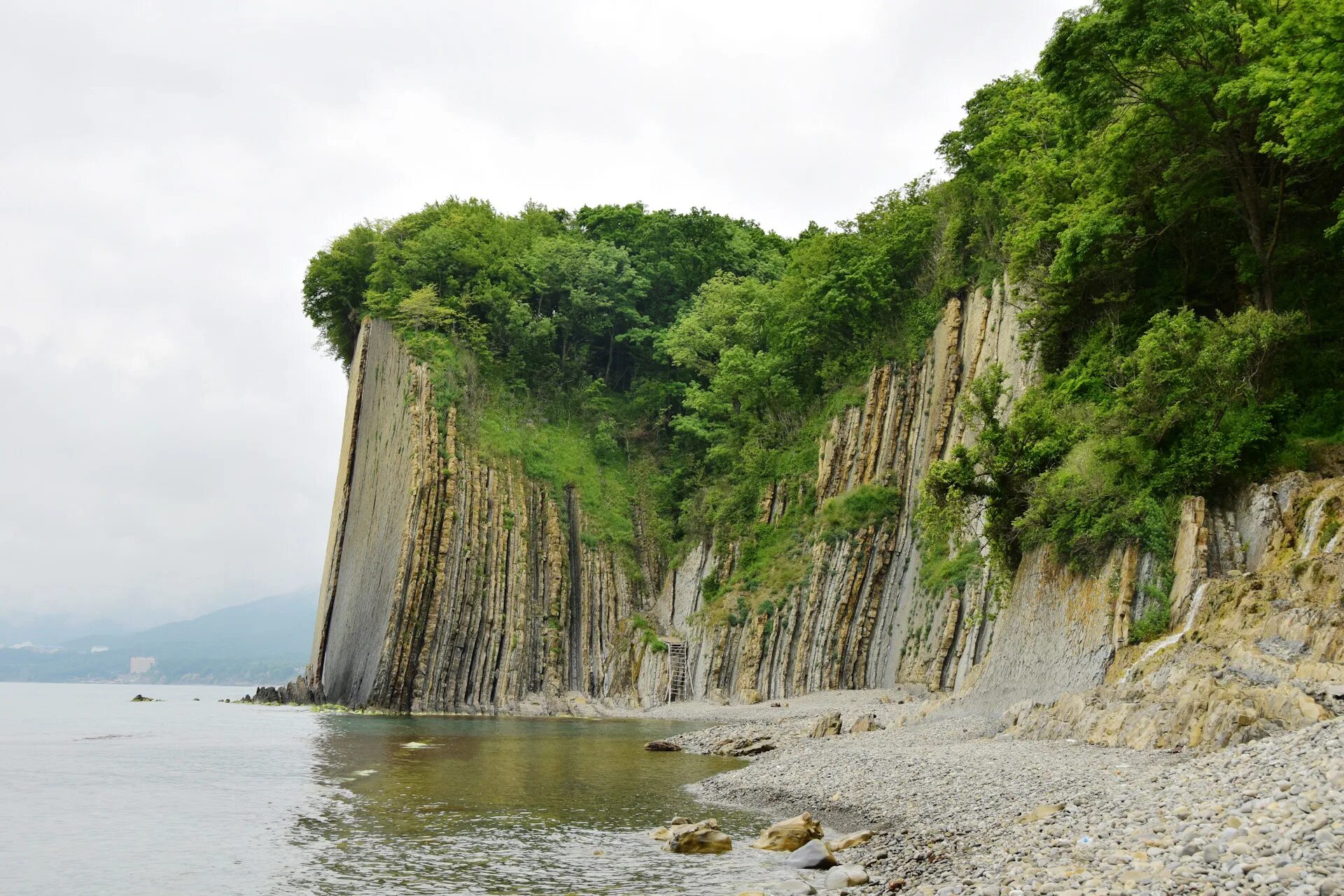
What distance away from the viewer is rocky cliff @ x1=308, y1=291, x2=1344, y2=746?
20.8 meters

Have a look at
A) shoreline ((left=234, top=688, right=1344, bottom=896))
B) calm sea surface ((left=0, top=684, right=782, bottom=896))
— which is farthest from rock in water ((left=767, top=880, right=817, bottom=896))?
calm sea surface ((left=0, top=684, right=782, bottom=896))

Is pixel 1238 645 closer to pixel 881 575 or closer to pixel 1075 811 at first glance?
pixel 1075 811

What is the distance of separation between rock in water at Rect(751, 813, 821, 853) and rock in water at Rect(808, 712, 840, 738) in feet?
42.9

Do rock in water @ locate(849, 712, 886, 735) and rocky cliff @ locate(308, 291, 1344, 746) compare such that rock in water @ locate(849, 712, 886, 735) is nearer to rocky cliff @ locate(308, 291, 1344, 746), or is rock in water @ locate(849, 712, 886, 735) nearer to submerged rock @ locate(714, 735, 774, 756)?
submerged rock @ locate(714, 735, 774, 756)

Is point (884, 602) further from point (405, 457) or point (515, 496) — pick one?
point (405, 457)

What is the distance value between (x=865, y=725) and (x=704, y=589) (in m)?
25.9

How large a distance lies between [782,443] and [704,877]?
4283 cm

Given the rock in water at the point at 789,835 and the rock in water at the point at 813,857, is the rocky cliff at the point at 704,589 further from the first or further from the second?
the rock in water at the point at 813,857

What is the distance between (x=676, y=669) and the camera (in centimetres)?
5047

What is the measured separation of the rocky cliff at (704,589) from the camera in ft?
68.2

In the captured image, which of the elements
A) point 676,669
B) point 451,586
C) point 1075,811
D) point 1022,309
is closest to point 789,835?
point 1075,811

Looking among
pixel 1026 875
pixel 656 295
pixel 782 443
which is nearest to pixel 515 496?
pixel 782 443

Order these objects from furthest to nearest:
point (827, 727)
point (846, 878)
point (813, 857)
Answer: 1. point (827, 727)
2. point (813, 857)
3. point (846, 878)

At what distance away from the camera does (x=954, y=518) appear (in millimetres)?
25438
